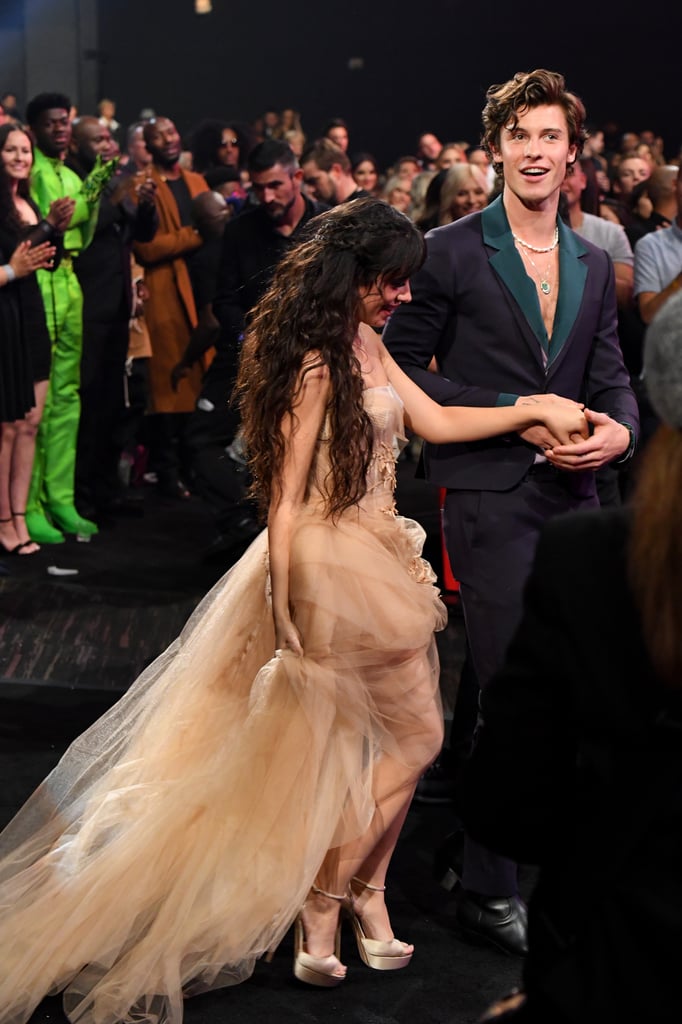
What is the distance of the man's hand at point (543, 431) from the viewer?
3.04 m

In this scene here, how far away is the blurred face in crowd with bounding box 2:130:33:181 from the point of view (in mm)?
5930

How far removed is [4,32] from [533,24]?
6785 mm

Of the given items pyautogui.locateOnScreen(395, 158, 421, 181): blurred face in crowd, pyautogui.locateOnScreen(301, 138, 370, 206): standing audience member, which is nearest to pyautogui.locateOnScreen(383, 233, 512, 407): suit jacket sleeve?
pyautogui.locateOnScreen(301, 138, 370, 206): standing audience member

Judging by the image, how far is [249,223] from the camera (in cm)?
607

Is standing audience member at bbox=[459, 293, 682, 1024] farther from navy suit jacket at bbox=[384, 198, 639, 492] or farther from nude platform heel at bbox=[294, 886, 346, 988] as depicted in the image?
navy suit jacket at bbox=[384, 198, 639, 492]

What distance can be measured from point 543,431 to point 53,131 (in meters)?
4.22

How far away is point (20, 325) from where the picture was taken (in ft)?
19.9

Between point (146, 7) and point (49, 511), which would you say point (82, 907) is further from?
point (146, 7)

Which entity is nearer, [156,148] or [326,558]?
[326,558]

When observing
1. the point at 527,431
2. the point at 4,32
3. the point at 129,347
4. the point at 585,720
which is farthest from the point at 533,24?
the point at 585,720

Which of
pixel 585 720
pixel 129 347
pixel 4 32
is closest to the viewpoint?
pixel 585 720

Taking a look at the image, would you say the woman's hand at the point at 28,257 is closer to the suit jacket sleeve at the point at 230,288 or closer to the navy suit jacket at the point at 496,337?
the suit jacket sleeve at the point at 230,288

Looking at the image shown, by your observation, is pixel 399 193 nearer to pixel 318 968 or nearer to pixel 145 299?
pixel 145 299

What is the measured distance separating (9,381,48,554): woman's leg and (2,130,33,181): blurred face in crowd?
922 millimetres
